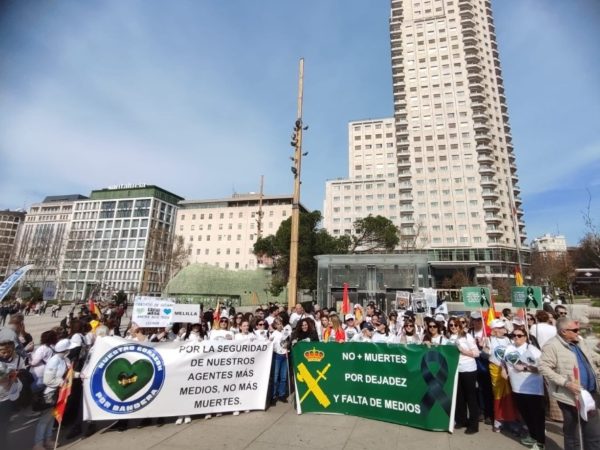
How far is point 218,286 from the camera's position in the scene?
140ft

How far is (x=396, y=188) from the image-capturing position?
269ft

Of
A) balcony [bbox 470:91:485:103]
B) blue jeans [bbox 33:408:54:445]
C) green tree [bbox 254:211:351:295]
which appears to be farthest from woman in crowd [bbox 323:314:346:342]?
balcony [bbox 470:91:485:103]

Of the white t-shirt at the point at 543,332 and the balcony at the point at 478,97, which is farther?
the balcony at the point at 478,97

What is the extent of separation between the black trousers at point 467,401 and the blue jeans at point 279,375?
3.30m

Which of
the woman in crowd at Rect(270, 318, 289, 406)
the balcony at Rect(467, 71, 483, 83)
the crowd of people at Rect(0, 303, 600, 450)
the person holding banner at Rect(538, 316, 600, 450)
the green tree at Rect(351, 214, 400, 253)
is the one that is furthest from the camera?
the balcony at Rect(467, 71, 483, 83)

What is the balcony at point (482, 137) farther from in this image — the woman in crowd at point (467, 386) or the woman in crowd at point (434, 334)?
the woman in crowd at point (467, 386)

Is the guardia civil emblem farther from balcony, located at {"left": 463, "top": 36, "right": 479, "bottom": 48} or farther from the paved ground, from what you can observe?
balcony, located at {"left": 463, "top": 36, "right": 479, "bottom": 48}

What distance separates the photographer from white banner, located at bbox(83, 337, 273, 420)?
18.0 feet

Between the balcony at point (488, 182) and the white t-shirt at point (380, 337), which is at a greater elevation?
the balcony at point (488, 182)

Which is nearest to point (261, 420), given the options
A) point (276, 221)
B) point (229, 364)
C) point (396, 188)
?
point (229, 364)

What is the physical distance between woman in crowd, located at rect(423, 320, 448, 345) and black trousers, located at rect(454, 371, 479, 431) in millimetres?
648

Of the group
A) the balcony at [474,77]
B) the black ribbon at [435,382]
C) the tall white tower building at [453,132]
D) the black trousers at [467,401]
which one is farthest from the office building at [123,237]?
the black trousers at [467,401]

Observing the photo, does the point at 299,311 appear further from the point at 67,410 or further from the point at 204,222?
the point at 204,222

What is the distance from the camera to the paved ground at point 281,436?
16.2 feet
